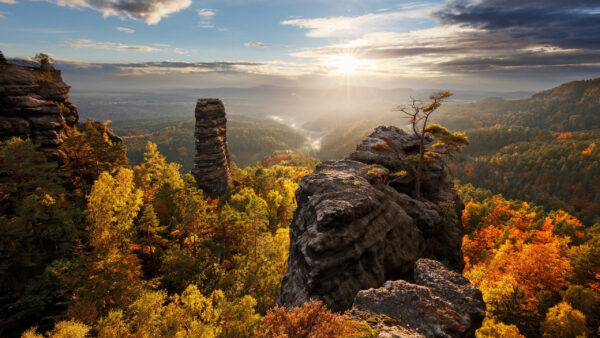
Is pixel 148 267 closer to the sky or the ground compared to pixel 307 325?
closer to the ground

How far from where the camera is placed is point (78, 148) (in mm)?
34312

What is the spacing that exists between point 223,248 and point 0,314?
20.9 m

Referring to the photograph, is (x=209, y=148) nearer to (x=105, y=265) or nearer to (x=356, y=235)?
(x=105, y=265)

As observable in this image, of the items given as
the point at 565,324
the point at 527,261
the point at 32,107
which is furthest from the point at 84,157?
the point at 527,261

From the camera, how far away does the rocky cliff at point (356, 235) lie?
624 inches

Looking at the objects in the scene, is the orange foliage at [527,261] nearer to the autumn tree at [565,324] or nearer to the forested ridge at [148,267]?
the forested ridge at [148,267]

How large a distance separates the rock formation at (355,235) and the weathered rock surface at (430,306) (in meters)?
3.10

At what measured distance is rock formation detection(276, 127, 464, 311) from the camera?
52.0 ft

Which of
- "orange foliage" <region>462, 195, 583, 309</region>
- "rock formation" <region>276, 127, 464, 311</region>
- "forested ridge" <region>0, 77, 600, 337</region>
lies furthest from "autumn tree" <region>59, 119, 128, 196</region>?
"orange foliage" <region>462, 195, 583, 309</region>

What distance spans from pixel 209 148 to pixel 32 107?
27170 millimetres

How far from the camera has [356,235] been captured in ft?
55.6

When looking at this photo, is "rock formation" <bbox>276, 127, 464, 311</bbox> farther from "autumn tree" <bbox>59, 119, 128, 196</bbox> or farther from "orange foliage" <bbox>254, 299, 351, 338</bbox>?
"autumn tree" <bbox>59, 119, 128, 196</bbox>

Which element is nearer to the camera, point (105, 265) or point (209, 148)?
point (105, 265)

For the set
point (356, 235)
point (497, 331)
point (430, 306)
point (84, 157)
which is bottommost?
point (497, 331)
